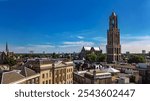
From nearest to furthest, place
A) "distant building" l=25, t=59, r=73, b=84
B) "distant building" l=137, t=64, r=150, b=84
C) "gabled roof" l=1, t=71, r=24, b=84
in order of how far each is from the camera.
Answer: "gabled roof" l=1, t=71, r=24, b=84
"distant building" l=25, t=59, r=73, b=84
"distant building" l=137, t=64, r=150, b=84

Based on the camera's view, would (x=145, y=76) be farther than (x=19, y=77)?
Yes

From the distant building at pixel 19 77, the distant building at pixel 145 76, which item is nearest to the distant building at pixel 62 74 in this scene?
the distant building at pixel 19 77

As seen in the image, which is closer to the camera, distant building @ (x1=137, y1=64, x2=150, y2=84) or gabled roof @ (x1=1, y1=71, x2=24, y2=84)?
gabled roof @ (x1=1, y1=71, x2=24, y2=84)

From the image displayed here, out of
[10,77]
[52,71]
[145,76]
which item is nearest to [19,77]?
[10,77]

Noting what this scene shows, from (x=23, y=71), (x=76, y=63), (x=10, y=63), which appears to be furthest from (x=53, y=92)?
(x=76, y=63)

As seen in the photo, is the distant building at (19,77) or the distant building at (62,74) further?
the distant building at (62,74)

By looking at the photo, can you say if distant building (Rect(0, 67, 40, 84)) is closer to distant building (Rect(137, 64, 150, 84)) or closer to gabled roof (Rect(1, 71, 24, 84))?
gabled roof (Rect(1, 71, 24, 84))

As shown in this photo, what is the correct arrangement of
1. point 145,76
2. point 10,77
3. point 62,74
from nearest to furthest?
point 10,77 < point 62,74 < point 145,76

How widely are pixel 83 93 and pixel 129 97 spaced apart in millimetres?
503

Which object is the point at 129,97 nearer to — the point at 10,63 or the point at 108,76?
the point at 108,76

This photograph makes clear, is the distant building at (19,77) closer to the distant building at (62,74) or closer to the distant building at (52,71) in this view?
the distant building at (52,71)

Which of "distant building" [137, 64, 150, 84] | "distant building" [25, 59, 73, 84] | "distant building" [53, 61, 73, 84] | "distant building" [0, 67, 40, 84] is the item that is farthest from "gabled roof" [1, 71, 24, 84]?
"distant building" [137, 64, 150, 84]

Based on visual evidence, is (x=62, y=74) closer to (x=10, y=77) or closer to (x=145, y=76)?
(x=10, y=77)

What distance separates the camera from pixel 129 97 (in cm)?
235
